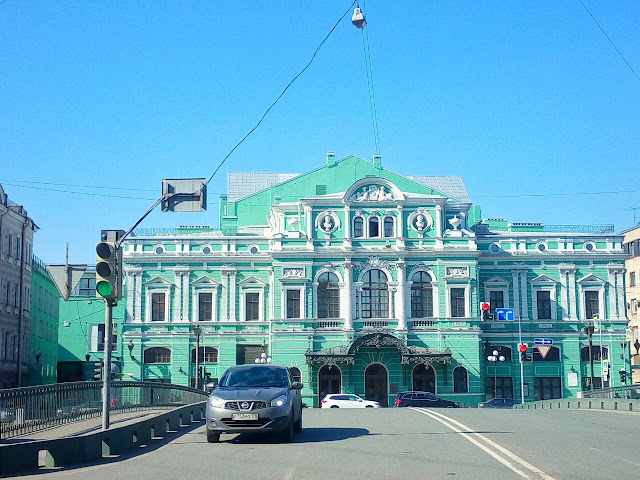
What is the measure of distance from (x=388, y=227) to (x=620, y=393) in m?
22.7

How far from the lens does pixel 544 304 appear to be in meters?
61.0

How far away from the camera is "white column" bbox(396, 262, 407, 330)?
189 ft

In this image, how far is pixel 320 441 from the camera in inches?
722

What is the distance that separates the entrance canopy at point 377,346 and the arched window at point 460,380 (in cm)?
150

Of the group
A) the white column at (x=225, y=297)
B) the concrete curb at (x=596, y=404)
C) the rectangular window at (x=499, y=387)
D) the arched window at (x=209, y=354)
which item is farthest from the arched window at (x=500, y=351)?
the arched window at (x=209, y=354)

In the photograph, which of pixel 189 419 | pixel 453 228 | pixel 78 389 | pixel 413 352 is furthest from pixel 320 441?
pixel 453 228

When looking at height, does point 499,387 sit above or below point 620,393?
below

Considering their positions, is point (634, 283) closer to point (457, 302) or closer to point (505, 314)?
point (457, 302)

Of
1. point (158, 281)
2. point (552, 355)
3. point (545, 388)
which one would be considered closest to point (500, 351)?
point (552, 355)

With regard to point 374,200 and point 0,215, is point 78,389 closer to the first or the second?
point 0,215

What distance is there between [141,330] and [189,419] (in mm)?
35793

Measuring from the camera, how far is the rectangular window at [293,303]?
190 feet

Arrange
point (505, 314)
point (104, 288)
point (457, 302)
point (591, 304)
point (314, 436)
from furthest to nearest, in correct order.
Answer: point (591, 304), point (457, 302), point (505, 314), point (314, 436), point (104, 288)

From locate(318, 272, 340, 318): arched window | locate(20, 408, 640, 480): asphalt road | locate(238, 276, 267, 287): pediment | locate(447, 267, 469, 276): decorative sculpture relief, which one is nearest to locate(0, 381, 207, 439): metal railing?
locate(20, 408, 640, 480): asphalt road
